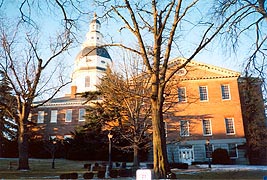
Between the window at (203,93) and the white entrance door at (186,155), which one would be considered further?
the window at (203,93)

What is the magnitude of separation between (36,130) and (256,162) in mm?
31873

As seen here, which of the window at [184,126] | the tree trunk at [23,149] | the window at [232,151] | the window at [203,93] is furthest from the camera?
the window at [203,93]

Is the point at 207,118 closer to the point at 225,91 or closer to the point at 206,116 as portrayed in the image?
the point at 206,116

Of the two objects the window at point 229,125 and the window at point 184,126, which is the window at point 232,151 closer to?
the window at point 229,125

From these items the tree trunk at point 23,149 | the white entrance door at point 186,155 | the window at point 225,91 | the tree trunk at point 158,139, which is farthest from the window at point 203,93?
the tree trunk at point 158,139

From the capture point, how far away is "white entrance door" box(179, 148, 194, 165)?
119 ft

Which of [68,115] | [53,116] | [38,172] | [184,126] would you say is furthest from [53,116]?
[38,172]

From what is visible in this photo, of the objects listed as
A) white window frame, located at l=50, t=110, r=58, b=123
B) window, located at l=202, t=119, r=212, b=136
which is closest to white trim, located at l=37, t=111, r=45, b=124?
white window frame, located at l=50, t=110, r=58, b=123

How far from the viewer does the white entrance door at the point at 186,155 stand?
119ft

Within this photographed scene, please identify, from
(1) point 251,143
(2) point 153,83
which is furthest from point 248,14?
(1) point 251,143

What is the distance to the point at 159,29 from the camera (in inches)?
537

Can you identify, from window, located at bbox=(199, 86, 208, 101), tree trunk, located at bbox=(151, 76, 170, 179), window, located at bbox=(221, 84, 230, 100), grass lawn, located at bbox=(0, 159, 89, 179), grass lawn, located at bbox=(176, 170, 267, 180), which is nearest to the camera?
tree trunk, located at bbox=(151, 76, 170, 179)

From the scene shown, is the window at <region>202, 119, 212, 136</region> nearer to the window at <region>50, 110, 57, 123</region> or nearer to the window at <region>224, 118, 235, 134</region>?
the window at <region>224, 118, 235, 134</region>

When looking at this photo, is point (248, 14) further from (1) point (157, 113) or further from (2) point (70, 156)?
(2) point (70, 156)
